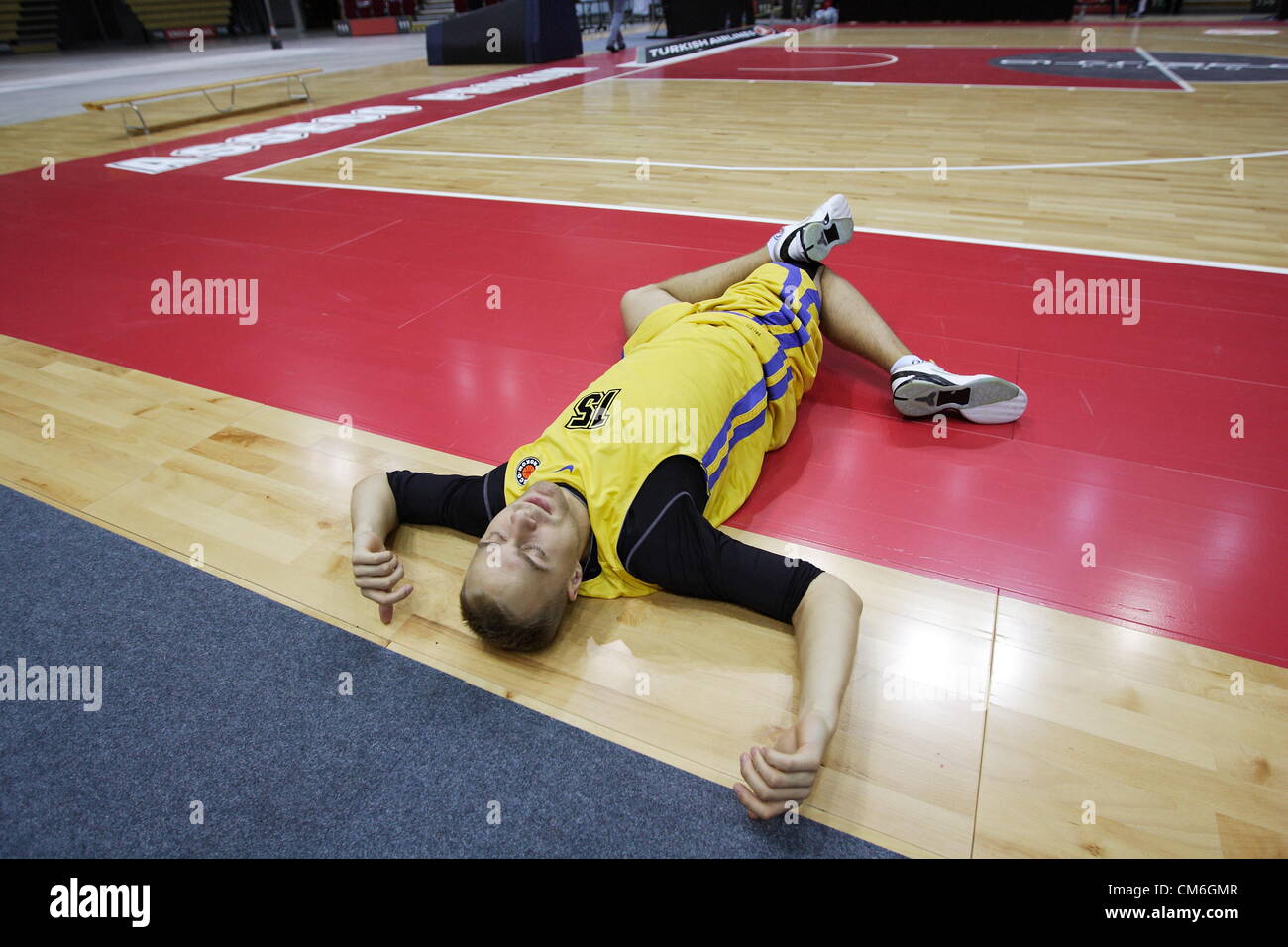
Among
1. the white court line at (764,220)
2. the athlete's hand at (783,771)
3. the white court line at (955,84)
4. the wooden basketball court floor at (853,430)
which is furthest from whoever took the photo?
the white court line at (955,84)

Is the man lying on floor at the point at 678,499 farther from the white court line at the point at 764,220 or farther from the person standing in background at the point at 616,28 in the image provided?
the person standing in background at the point at 616,28

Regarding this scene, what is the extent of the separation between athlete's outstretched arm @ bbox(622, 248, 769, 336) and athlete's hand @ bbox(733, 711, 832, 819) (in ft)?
5.17

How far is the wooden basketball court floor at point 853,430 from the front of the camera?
1.37 m

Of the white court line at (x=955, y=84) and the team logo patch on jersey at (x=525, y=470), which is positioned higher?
the white court line at (x=955, y=84)

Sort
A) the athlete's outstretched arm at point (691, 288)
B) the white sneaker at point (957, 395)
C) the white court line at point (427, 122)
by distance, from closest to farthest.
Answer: the white sneaker at point (957, 395)
the athlete's outstretched arm at point (691, 288)
the white court line at point (427, 122)

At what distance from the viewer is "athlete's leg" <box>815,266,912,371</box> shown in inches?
91.5

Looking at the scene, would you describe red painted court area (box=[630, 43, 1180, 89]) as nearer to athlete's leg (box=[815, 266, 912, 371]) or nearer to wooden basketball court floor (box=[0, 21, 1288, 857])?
wooden basketball court floor (box=[0, 21, 1288, 857])

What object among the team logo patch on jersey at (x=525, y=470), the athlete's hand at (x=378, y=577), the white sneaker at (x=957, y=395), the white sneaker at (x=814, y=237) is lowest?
the athlete's hand at (x=378, y=577)

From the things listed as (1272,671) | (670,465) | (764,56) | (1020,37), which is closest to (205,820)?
(670,465)

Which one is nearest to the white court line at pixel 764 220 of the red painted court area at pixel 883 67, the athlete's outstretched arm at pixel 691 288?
the athlete's outstretched arm at pixel 691 288

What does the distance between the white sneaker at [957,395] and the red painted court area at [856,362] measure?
7 centimetres

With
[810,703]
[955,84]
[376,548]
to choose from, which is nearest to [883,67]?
[955,84]

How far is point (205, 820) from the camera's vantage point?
125cm

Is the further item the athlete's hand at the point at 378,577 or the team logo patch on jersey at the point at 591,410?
the team logo patch on jersey at the point at 591,410
